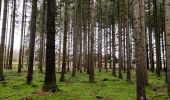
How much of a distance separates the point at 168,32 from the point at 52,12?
5291 mm

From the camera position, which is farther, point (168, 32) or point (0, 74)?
point (0, 74)

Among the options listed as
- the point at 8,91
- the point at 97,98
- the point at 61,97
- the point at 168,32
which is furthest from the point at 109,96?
the point at 8,91

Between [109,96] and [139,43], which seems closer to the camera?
[139,43]

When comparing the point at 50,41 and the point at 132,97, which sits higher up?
the point at 50,41

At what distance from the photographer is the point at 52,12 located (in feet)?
41.8

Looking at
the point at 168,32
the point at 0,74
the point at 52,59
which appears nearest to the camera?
the point at 168,32

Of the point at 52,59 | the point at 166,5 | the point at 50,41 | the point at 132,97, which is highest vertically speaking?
the point at 166,5

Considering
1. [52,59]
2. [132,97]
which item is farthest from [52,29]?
[132,97]

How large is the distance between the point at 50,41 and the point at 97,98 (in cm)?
331

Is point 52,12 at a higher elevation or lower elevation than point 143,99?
higher

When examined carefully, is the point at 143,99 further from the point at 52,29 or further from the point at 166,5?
the point at 52,29

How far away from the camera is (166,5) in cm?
Answer: 1059

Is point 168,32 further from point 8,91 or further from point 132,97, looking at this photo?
point 8,91

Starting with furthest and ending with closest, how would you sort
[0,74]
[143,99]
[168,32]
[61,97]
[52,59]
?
[0,74] → [52,59] → [61,97] → [168,32] → [143,99]
